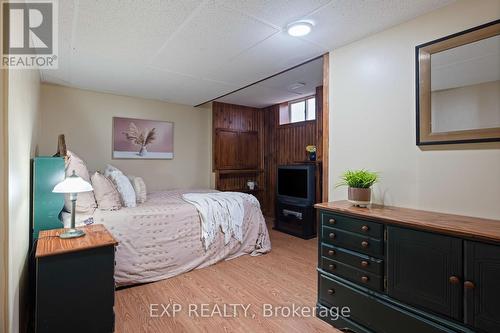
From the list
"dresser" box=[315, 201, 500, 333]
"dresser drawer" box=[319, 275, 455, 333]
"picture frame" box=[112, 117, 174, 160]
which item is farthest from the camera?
"picture frame" box=[112, 117, 174, 160]

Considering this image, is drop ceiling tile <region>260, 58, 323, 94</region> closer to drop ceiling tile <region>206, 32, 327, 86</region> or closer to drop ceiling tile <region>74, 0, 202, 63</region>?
drop ceiling tile <region>206, 32, 327, 86</region>

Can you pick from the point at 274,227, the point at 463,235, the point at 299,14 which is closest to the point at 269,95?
the point at 274,227

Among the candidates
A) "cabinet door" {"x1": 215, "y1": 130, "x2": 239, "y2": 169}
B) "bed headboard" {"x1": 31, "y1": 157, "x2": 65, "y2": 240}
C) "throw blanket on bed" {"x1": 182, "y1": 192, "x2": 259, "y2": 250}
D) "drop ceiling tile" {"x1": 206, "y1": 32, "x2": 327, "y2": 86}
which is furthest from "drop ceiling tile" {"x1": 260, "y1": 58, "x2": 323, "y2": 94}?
"bed headboard" {"x1": 31, "y1": 157, "x2": 65, "y2": 240}

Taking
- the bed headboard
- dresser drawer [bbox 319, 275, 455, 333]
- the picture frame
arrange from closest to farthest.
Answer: dresser drawer [bbox 319, 275, 455, 333], the bed headboard, the picture frame

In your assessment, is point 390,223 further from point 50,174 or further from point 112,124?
point 112,124

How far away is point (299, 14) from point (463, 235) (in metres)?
1.69

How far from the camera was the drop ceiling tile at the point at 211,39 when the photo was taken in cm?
184

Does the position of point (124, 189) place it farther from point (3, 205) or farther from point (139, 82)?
point (3, 205)

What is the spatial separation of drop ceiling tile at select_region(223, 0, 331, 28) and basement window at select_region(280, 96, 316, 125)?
292 centimetres

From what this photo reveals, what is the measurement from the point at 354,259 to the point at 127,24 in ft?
8.04

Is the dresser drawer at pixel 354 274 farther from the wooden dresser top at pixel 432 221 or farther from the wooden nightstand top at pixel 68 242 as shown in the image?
the wooden nightstand top at pixel 68 242

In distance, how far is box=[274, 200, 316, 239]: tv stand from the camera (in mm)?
4230

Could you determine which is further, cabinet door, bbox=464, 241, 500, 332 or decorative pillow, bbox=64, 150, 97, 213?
decorative pillow, bbox=64, 150, 97, 213

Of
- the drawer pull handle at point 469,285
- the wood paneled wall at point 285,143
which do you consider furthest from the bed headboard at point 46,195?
the wood paneled wall at point 285,143
